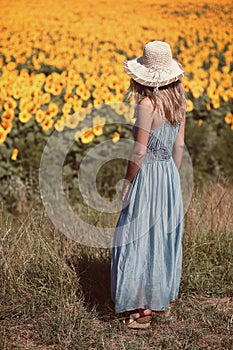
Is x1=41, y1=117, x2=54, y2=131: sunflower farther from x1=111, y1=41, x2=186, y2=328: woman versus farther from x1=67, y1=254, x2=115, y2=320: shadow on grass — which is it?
x1=111, y1=41, x2=186, y2=328: woman

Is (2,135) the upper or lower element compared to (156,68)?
lower

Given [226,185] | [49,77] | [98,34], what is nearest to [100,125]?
[49,77]

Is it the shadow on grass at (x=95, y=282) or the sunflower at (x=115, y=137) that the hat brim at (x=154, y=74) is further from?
the sunflower at (x=115, y=137)

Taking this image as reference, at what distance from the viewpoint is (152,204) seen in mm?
3594

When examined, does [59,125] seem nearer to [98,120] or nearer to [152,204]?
[98,120]

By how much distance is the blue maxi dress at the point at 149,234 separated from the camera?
141 inches

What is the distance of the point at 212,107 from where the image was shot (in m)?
6.45

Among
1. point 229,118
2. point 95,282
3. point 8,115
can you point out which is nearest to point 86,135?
point 8,115

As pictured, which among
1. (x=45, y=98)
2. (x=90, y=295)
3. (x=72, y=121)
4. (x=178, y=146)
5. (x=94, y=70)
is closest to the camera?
(x=178, y=146)

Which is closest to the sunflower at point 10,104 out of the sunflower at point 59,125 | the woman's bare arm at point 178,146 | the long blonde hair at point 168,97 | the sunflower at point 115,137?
the sunflower at point 59,125

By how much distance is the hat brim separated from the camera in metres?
3.43

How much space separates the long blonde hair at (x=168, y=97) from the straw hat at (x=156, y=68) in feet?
0.16

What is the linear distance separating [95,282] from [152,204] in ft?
2.38

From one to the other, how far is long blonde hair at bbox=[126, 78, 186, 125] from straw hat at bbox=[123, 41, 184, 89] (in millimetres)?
48
